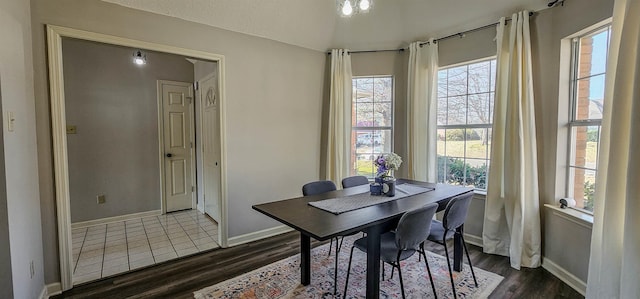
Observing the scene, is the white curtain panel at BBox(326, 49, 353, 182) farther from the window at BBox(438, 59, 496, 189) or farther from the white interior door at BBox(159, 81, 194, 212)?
the white interior door at BBox(159, 81, 194, 212)

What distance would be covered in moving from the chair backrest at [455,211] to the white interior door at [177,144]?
3.92 meters

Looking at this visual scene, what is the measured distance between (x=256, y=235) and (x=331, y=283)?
134cm

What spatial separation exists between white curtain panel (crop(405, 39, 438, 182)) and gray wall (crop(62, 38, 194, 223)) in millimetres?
3400

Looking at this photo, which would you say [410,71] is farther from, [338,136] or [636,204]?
[636,204]

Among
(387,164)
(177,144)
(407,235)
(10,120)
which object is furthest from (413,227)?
(177,144)

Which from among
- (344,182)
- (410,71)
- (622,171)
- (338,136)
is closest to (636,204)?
(622,171)

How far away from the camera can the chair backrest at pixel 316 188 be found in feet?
8.48

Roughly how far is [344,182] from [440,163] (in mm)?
1432

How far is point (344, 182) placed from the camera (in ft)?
9.62

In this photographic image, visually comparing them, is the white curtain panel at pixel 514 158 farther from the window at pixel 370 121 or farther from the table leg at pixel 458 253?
the window at pixel 370 121

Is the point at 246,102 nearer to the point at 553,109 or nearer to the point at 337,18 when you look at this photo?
the point at 337,18

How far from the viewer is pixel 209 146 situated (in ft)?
13.0

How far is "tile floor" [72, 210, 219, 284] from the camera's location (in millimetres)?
2654

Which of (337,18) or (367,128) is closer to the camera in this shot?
(337,18)
